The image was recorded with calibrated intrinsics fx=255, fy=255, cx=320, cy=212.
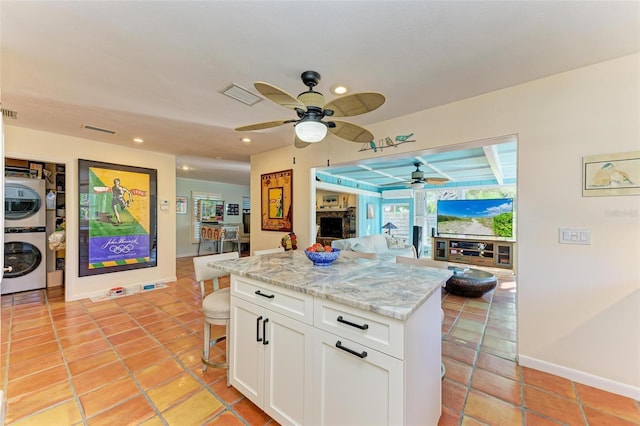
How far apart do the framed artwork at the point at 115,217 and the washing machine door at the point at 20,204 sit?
3.22ft

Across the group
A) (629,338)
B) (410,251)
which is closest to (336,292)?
(629,338)

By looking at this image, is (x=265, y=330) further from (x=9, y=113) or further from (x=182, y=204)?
(x=182, y=204)

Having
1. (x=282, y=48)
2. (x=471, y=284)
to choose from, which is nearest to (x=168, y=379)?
(x=282, y=48)

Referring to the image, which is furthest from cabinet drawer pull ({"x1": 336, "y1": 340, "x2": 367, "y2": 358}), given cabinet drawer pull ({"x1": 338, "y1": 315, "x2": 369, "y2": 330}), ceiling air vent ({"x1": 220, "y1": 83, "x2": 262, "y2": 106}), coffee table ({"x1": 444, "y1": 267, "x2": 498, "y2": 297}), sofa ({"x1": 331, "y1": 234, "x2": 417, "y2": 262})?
sofa ({"x1": 331, "y1": 234, "x2": 417, "y2": 262})

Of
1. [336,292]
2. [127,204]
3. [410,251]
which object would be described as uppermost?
[127,204]

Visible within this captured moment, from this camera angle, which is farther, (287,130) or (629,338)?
(287,130)

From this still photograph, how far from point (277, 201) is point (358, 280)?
2.98m

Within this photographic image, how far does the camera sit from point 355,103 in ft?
5.61

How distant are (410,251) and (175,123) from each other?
17.6ft

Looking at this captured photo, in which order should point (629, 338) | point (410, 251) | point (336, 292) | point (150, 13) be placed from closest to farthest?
point (336, 292) < point (150, 13) < point (629, 338) < point (410, 251)

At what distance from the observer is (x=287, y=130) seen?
135 inches

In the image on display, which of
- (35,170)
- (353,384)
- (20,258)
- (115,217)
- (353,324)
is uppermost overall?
(35,170)

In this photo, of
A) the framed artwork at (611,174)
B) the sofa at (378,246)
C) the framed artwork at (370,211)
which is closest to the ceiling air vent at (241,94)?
Answer: the framed artwork at (611,174)

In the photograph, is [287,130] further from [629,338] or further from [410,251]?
[410,251]
